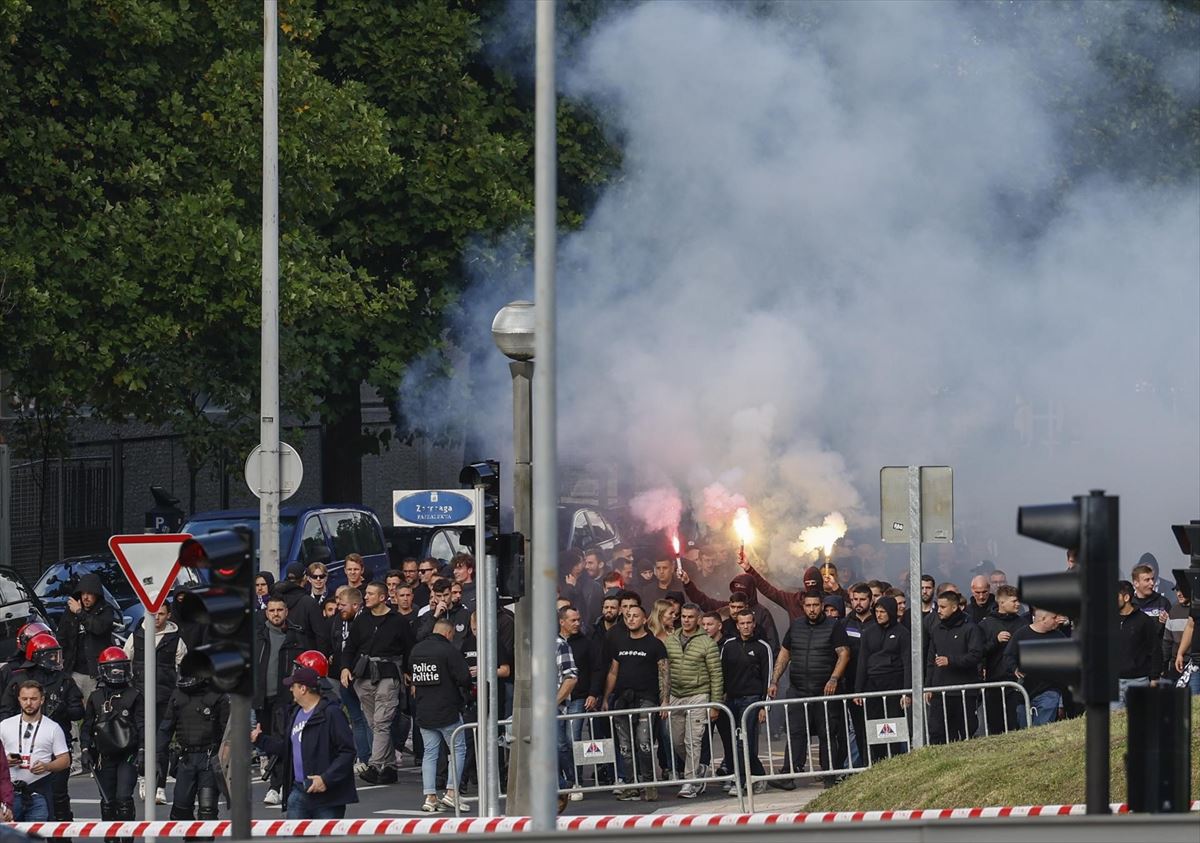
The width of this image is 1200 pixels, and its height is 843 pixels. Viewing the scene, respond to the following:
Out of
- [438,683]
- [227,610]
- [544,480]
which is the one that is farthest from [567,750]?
[227,610]

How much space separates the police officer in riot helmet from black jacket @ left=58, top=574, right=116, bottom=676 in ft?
12.1

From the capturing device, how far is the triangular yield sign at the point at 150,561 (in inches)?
496

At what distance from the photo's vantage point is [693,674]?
1656 cm

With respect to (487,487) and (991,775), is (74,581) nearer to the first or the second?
(487,487)

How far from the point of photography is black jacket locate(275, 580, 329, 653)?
59.7ft

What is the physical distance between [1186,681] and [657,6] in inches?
533

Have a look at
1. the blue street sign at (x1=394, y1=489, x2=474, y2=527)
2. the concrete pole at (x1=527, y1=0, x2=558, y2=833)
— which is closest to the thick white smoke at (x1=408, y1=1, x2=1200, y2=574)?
the blue street sign at (x1=394, y1=489, x2=474, y2=527)

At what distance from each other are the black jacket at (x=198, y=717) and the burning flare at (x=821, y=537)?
11.0 m

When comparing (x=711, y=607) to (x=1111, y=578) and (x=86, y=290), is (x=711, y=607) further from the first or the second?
(x=1111, y=578)

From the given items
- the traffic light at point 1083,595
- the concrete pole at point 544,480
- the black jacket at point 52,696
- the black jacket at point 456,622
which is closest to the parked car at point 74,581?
the black jacket at point 456,622

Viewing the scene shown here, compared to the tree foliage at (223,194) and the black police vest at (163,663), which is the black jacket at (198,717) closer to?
the black police vest at (163,663)

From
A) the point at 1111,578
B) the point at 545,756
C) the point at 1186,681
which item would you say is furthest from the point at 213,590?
the point at 1186,681

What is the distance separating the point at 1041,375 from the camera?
2830cm

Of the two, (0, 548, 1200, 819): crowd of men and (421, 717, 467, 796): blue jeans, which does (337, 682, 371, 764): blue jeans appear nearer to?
(0, 548, 1200, 819): crowd of men
